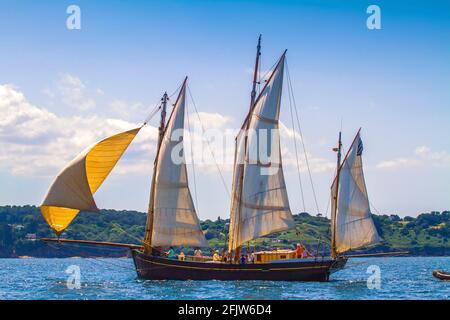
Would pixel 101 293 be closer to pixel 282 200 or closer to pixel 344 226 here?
pixel 282 200

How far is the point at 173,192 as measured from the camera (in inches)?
2539

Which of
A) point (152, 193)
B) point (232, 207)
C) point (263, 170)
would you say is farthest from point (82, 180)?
point (263, 170)

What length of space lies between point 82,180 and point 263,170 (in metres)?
15.8

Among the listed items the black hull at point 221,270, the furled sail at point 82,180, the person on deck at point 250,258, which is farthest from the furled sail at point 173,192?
the person on deck at point 250,258

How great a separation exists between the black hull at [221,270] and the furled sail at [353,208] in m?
5.85

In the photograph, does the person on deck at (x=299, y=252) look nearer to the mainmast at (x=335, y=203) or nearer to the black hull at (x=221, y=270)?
the black hull at (x=221, y=270)

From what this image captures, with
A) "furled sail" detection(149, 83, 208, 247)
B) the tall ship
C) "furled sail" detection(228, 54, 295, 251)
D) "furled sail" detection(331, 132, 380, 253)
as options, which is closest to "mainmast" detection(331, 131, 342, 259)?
"furled sail" detection(331, 132, 380, 253)

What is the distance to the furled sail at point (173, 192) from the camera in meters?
64.3

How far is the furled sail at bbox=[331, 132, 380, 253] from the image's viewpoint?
7225 cm
